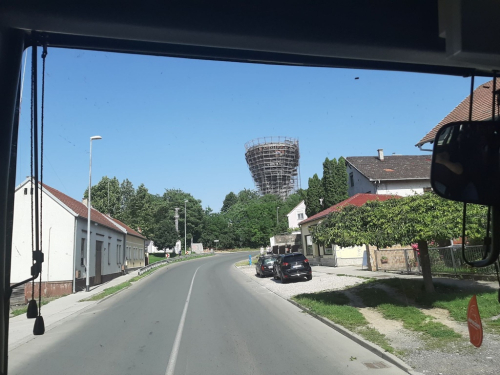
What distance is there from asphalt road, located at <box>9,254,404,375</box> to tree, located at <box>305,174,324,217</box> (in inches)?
1221

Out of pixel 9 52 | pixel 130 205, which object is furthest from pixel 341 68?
pixel 130 205

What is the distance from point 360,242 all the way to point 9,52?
11658 millimetres

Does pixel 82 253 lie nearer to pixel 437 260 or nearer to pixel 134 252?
pixel 437 260

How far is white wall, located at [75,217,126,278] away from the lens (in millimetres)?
26731

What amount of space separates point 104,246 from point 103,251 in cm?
60

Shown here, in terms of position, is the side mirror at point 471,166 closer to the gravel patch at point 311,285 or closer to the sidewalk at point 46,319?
the sidewalk at point 46,319

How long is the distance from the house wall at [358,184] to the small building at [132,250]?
75.1 feet

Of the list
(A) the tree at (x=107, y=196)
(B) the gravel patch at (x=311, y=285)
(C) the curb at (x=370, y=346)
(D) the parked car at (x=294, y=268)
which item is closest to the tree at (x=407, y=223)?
(C) the curb at (x=370, y=346)

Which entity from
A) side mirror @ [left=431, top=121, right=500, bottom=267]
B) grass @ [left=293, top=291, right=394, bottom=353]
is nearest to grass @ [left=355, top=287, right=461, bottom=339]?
grass @ [left=293, top=291, right=394, bottom=353]

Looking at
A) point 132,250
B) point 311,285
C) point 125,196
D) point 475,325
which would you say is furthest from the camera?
point 125,196

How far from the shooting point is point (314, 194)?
4562cm

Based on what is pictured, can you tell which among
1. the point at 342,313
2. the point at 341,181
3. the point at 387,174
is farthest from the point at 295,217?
the point at 342,313

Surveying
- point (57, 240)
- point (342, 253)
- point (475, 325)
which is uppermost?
point (57, 240)

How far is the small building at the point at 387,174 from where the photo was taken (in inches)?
1433
